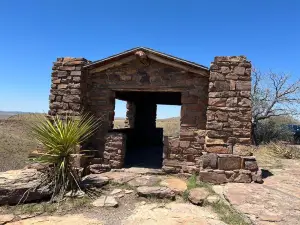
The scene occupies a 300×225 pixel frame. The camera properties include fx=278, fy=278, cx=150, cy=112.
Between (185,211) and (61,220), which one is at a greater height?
(185,211)

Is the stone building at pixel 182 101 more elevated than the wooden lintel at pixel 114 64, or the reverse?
the wooden lintel at pixel 114 64

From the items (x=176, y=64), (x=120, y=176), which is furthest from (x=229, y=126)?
(x=120, y=176)

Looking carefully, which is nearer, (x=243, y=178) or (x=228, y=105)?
(x=243, y=178)

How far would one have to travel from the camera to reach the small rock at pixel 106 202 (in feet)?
16.2

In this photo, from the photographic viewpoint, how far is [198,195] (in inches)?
206

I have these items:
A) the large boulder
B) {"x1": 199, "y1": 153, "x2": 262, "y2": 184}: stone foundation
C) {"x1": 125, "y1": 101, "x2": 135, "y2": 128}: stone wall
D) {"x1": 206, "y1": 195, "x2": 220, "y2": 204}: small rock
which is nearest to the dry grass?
{"x1": 125, "y1": 101, "x2": 135, "y2": 128}: stone wall

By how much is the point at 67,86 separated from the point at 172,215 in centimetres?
453

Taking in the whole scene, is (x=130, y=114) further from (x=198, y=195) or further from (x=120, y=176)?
(x=198, y=195)

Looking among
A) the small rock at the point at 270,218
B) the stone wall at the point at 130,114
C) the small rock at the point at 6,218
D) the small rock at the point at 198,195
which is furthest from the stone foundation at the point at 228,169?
the stone wall at the point at 130,114

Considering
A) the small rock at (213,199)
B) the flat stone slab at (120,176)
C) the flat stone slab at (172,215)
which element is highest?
the flat stone slab at (120,176)

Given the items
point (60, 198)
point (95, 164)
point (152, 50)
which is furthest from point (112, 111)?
point (60, 198)

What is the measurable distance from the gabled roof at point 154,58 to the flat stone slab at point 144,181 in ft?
9.38

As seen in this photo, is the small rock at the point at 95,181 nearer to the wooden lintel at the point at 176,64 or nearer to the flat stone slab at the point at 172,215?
the flat stone slab at the point at 172,215

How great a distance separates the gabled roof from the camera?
6980mm
